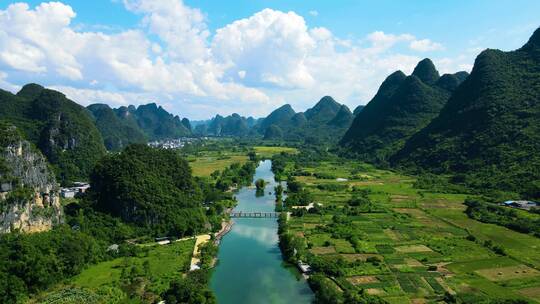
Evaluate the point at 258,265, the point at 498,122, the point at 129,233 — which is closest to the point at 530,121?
the point at 498,122

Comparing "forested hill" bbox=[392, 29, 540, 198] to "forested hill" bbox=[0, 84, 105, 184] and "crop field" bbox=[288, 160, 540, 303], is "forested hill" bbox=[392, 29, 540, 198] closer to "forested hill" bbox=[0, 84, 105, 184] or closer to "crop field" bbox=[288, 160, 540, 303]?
"crop field" bbox=[288, 160, 540, 303]

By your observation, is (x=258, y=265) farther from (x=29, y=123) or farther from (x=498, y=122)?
(x=29, y=123)

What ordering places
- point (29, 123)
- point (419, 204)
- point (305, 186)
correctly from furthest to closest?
point (29, 123), point (305, 186), point (419, 204)

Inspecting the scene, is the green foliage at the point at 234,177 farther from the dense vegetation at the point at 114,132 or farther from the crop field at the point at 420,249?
the dense vegetation at the point at 114,132

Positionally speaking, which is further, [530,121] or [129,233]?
[530,121]

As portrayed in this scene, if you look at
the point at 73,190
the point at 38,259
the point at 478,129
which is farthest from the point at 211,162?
the point at 38,259
